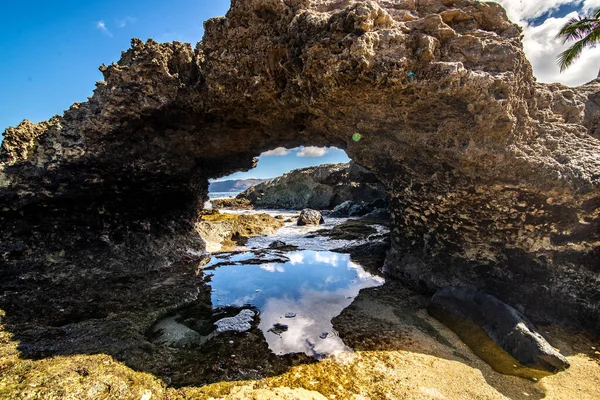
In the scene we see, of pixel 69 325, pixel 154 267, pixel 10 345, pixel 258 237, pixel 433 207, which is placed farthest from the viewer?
pixel 258 237

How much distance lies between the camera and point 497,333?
5.07 m

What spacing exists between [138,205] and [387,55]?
8.41 m

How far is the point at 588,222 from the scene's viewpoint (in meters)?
5.76

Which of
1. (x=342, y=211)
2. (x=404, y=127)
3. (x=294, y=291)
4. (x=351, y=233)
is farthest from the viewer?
(x=342, y=211)

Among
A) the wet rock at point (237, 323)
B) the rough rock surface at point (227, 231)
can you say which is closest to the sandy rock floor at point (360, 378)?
the wet rock at point (237, 323)

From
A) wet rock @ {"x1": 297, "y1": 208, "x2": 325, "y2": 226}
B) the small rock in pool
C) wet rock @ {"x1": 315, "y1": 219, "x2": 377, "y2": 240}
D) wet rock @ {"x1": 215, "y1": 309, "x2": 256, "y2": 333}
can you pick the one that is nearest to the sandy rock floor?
the small rock in pool

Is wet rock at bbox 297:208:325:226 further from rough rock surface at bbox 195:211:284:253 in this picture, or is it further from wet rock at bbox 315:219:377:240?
wet rock at bbox 315:219:377:240

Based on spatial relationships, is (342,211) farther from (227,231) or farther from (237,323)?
(237,323)

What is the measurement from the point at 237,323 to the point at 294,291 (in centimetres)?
219

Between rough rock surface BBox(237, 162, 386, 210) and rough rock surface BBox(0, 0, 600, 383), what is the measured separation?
30466 millimetres

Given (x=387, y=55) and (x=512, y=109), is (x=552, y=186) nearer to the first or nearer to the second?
(x=512, y=109)

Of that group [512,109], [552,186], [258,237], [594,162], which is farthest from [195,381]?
[258,237]

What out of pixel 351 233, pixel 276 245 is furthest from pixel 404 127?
pixel 351 233

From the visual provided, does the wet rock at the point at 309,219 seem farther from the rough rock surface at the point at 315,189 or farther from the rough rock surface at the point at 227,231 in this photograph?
the rough rock surface at the point at 315,189
